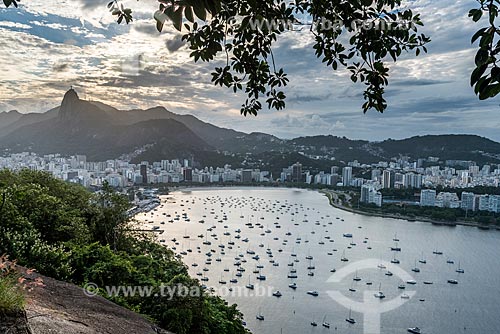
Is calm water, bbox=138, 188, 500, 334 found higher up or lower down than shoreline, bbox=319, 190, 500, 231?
lower down

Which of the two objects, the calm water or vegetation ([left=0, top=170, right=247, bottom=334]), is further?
the calm water

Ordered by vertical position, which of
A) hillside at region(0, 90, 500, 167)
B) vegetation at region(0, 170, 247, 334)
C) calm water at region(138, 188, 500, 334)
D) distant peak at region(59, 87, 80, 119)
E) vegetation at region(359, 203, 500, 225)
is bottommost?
calm water at region(138, 188, 500, 334)

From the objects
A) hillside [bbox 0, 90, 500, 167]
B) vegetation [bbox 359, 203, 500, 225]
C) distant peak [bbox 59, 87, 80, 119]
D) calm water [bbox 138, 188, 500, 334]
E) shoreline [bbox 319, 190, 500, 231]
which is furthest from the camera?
distant peak [bbox 59, 87, 80, 119]

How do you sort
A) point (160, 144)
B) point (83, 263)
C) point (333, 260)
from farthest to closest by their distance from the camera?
point (160, 144) → point (333, 260) → point (83, 263)

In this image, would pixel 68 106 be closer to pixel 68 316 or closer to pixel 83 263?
pixel 83 263

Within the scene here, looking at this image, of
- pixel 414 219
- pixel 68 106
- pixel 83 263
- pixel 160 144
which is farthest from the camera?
pixel 68 106

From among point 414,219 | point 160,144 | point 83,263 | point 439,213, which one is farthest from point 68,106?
point 83,263

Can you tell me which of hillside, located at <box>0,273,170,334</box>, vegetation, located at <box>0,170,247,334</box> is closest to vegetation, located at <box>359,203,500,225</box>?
vegetation, located at <box>0,170,247,334</box>

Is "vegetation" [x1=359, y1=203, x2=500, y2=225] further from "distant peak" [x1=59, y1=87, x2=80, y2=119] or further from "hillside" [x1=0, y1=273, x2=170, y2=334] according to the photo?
"distant peak" [x1=59, y1=87, x2=80, y2=119]

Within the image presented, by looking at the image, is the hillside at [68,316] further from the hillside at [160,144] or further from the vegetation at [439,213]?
the hillside at [160,144]
